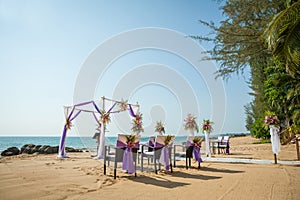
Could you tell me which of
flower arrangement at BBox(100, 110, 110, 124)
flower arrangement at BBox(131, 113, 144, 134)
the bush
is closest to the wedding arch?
flower arrangement at BBox(100, 110, 110, 124)

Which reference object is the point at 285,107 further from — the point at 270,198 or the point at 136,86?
the point at 270,198

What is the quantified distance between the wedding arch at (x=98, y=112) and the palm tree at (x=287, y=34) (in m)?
6.57

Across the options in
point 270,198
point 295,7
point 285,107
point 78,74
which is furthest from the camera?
point 285,107

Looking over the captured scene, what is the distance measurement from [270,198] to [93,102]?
761 centimetres

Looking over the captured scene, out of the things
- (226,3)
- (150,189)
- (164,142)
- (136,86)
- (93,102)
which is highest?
(226,3)

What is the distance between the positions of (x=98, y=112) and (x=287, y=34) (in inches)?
288

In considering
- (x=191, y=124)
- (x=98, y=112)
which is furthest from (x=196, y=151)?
(x=98, y=112)

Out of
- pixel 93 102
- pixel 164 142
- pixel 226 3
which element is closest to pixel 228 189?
pixel 164 142

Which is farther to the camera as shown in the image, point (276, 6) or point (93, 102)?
point (93, 102)

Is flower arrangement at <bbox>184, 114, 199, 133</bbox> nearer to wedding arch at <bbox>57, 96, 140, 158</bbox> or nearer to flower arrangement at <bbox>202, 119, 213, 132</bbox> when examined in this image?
flower arrangement at <bbox>202, 119, 213, 132</bbox>

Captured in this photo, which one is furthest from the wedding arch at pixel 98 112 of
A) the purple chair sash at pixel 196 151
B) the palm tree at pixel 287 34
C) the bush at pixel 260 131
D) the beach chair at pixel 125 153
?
the bush at pixel 260 131

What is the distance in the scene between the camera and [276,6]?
18.8 feet

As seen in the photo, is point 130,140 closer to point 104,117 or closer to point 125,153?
point 125,153

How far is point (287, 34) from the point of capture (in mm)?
5152
